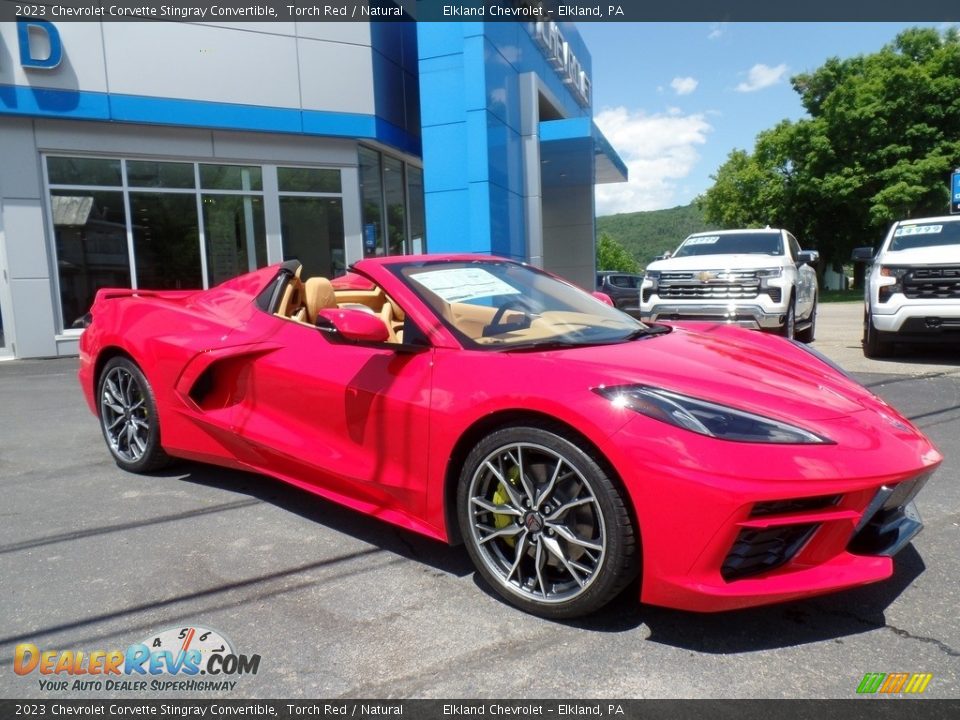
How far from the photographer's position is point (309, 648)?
230 centimetres

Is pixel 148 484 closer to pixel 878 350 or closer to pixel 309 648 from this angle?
pixel 309 648

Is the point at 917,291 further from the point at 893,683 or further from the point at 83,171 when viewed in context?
the point at 83,171

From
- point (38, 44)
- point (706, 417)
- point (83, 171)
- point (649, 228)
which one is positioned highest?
point (649, 228)

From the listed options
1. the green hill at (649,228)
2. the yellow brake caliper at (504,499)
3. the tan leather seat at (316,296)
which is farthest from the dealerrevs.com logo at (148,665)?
the green hill at (649,228)

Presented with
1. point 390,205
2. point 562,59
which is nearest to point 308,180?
point 390,205

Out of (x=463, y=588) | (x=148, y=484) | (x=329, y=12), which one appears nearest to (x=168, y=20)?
(x=329, y=12)

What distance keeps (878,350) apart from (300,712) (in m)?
8.63

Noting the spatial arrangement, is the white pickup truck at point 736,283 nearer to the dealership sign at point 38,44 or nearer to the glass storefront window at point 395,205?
the glass storefront window at point 395,205

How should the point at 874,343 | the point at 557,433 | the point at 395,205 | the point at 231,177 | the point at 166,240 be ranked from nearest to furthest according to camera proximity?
1. the point at 557,433
2. the point at 874,343
3. the point at 166,240
4. the point at 231,177
5. the point at 395,205

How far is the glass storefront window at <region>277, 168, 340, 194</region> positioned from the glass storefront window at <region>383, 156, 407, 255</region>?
2.08 metres

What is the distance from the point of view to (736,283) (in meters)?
8.84

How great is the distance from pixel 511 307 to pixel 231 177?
11628 mm

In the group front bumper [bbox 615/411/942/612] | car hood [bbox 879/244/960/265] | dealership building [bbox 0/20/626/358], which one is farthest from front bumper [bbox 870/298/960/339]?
dealership building [bbox 0/20/626/358]

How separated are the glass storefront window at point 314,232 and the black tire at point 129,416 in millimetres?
9628
